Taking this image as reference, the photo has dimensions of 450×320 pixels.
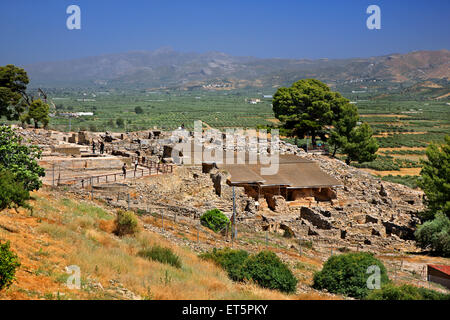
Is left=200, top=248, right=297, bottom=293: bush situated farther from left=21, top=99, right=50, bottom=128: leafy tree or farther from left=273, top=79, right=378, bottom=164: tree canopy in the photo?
left=21, top=99, right=50, bottom=128: leafy tree

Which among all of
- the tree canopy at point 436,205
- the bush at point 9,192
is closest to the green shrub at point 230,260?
the bush at point 9,192

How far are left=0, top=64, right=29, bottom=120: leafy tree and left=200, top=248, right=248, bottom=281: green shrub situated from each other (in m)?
32.3

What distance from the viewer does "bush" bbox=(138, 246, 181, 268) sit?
13.3m

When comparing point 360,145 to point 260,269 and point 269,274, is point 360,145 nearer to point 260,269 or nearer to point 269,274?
point 260,269

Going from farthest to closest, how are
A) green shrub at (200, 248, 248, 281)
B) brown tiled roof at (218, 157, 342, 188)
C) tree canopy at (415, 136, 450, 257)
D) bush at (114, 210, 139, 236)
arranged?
brown tiled roof at (218, 157, 342, 188), tree canopy at (415, 136, 450, 257), bush at (114, 210, 139, 236), green shrub at (200, 248, 248, 281)

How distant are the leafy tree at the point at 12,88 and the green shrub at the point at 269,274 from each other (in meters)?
33.7

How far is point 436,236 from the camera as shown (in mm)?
22000

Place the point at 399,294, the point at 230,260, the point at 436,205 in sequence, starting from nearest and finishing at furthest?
the point at 399,294 → the point at 230,260 → the point at 436,205

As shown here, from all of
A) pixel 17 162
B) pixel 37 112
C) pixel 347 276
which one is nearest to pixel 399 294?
pixel 347 276

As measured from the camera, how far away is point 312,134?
47.3 metres

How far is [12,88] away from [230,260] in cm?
3562

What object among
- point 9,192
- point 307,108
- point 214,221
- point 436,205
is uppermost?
point 307,108

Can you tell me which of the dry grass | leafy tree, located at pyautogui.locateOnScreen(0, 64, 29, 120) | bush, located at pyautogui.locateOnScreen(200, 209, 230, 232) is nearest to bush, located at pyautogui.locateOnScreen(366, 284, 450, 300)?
the dry grass
